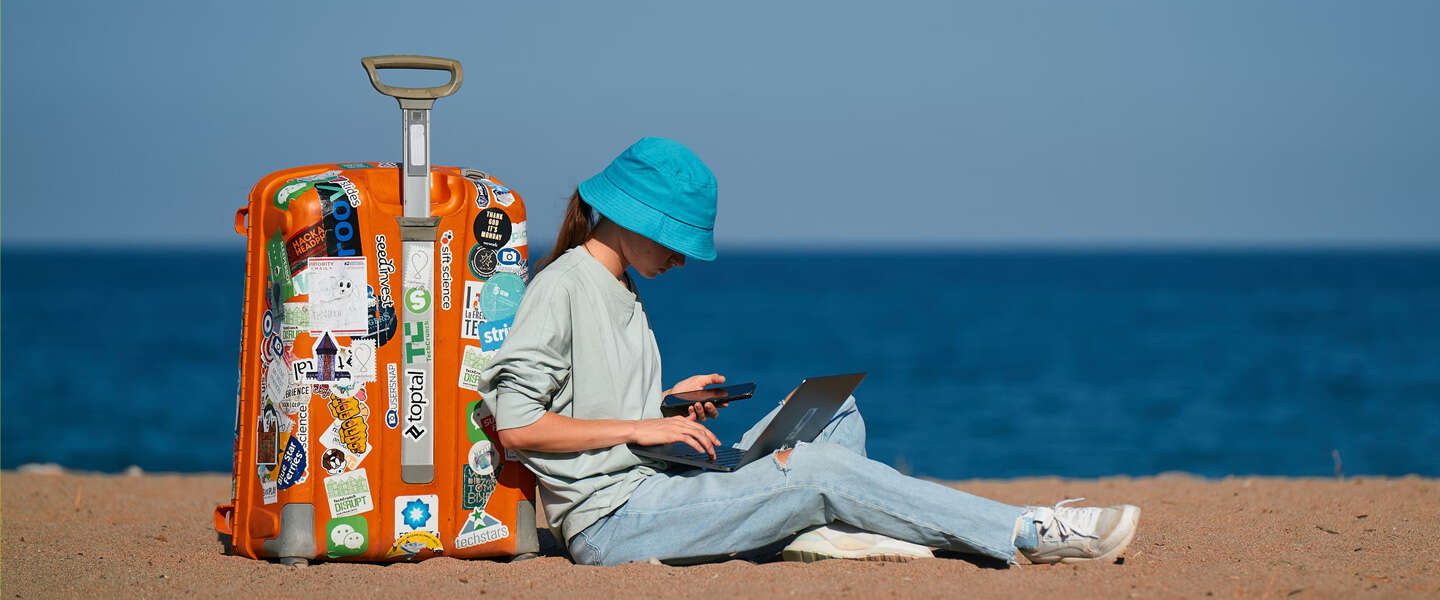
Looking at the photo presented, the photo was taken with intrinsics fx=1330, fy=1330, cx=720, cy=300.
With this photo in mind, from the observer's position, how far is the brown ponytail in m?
4.16

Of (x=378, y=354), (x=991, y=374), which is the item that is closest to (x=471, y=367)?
(x=378, y=354)

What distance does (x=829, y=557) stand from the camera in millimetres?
4133

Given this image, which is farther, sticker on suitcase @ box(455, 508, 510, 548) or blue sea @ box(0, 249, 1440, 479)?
blue sea @ box(0, 249, 1440, 479)

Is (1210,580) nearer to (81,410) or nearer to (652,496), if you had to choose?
(652,496)

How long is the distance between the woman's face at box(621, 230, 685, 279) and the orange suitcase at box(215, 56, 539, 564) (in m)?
0.41

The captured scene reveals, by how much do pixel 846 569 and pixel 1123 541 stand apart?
2.74 feet

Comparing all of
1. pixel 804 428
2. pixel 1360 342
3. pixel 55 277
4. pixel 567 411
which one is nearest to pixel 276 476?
pixel 567 411

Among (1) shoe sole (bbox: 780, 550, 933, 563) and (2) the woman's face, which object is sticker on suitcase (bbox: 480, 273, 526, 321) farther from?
(1) shoe sole (bbox: 780, 550, 933, 563)

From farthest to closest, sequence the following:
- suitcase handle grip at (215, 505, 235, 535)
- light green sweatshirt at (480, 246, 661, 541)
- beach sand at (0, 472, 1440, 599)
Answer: suitcase handle grip at (215, 505, 235, 535), light green sweatshirt at (480, 246, 661, 541), beach sand at (0, 472, 1440, 599)

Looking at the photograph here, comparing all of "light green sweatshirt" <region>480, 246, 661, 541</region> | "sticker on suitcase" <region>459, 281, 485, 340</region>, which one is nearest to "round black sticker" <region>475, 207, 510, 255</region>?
"sticker on suitcase" <region>459, 281, 485, 340</region>

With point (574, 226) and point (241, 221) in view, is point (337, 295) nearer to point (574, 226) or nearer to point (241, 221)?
point (241, 221)

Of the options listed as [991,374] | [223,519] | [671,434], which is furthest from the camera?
[991,374]

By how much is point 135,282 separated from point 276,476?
7111 centimetres

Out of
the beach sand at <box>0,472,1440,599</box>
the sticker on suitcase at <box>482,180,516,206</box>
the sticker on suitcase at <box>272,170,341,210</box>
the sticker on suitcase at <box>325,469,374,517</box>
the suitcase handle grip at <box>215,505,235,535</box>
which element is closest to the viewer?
the beach sand at <box>0,472,1440,599</box>
